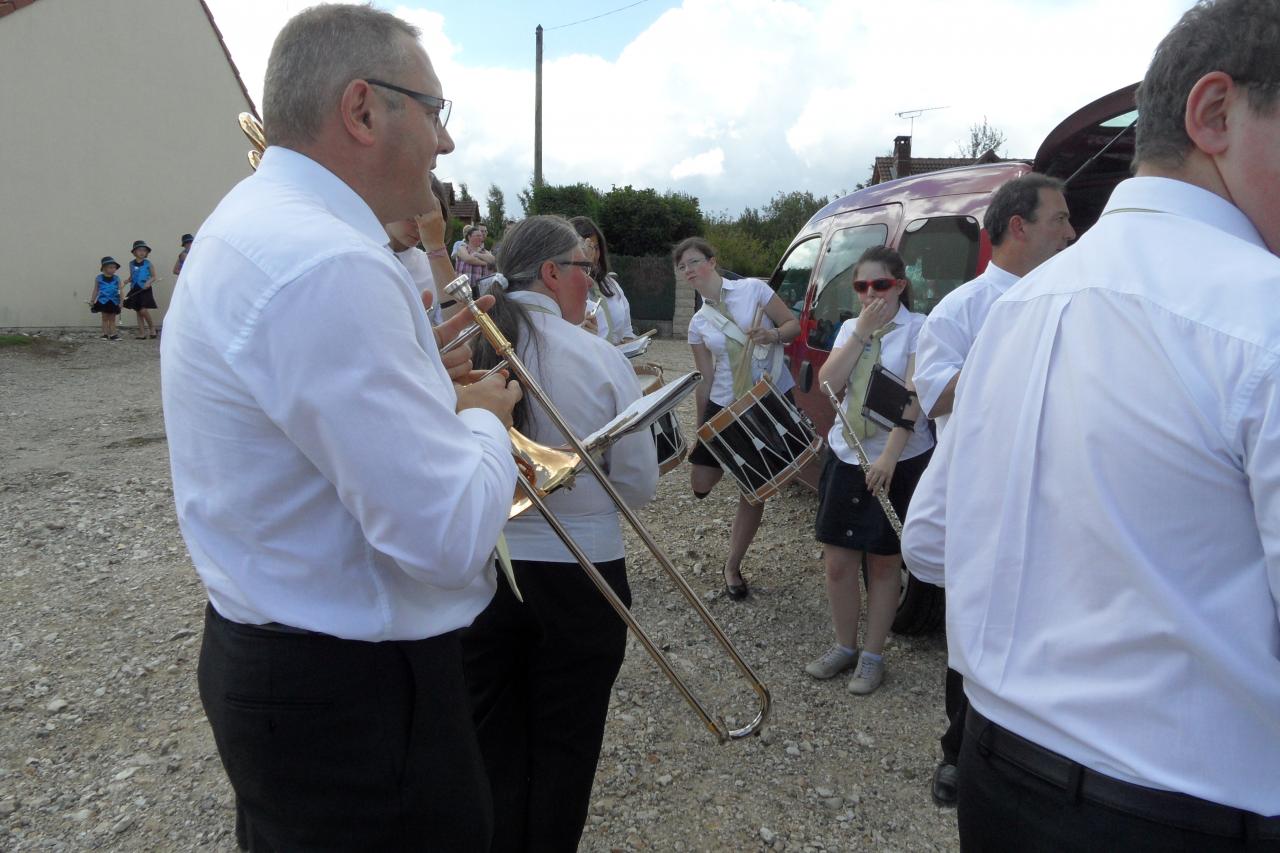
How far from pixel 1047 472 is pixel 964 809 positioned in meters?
0.55

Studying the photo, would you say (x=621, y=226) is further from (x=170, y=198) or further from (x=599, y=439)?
(x=599, y=439)

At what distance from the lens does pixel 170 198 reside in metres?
16.2

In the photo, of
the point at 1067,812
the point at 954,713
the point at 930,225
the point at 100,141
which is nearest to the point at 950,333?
the point at 930,225

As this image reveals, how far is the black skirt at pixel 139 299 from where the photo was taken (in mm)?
15250

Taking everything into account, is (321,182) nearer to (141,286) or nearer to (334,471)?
(334,471)

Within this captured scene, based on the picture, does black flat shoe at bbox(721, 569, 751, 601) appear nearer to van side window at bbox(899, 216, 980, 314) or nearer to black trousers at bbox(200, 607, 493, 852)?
van side window at bbox(899, 216, 980, 314)

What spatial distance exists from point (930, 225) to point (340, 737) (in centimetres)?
338

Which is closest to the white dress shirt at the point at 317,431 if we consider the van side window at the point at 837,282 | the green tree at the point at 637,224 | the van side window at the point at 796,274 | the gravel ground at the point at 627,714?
the gravel ground at the point at 627,714

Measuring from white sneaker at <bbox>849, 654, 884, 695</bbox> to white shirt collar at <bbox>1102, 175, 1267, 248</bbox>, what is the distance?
8.82 feet

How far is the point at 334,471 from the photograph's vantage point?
115cm

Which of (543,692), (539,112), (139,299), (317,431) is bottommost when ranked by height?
(139,299)

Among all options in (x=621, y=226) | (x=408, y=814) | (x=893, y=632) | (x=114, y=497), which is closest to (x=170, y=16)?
(x=621, y=226)

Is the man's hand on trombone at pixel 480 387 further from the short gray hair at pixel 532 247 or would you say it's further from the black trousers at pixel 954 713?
the black trousers at pixel 954 713

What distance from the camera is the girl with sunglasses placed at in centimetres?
335
